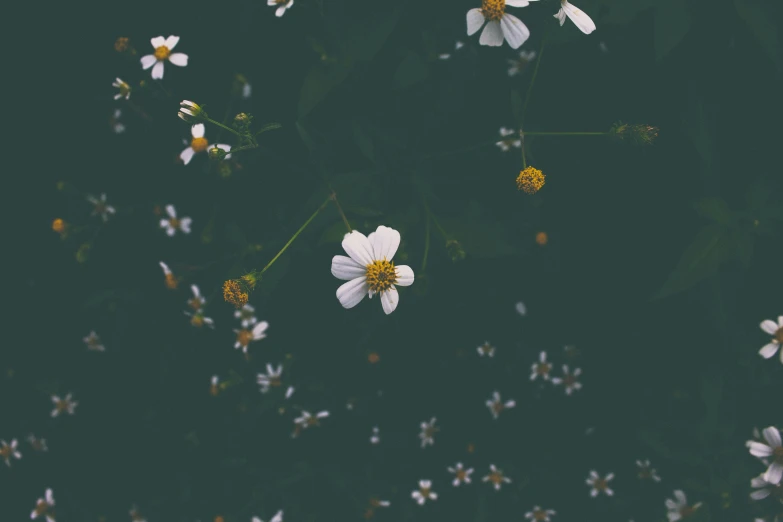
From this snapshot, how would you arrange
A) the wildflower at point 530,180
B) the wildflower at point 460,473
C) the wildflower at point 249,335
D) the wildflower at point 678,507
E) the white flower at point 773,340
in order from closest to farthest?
Result: 1. the wildflower at point 530,180
2. the white flower at point 773,340
3. the wildflower at point 678,507
4. the wildflower at point 249,335
5. the wildflower at point 460,473

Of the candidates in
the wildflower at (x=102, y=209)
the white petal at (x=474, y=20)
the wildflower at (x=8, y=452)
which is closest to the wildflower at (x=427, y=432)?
the wildflower at (x=102, y=209)

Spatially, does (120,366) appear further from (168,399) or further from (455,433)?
(455,433)

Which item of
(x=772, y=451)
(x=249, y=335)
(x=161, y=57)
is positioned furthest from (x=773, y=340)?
(x=161, y=57)

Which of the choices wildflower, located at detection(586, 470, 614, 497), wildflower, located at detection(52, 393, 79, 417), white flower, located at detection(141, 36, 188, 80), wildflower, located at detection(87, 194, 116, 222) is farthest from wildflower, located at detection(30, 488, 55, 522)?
wildflower, located at detection(586, 470, 614, 497)

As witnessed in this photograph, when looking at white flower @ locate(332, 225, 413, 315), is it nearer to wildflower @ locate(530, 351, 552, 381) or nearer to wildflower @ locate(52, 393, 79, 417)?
wildflower @ locate(530, 351, 552, 381)

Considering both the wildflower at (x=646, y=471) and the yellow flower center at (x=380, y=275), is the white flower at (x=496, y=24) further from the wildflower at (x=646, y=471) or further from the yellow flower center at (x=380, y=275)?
the wildflower at (x=646, y=471)

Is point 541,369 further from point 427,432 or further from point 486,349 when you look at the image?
point 427,432
